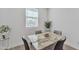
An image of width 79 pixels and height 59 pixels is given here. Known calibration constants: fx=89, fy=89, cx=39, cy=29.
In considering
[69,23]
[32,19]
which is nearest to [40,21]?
[32,19]

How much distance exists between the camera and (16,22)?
1271 mm

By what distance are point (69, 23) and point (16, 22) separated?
764mm

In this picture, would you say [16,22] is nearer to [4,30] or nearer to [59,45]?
[4,30]

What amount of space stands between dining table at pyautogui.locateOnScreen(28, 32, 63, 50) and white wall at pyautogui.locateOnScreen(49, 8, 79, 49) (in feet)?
0.40

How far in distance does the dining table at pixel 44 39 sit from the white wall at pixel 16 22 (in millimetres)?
104

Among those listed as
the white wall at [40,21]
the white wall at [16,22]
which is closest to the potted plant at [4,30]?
the white wall at [16,22]

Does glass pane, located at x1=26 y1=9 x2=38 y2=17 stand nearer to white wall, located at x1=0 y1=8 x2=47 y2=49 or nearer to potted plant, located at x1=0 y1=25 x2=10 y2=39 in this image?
white wall, located at x1=0 y1=8 x2=47 y2=49

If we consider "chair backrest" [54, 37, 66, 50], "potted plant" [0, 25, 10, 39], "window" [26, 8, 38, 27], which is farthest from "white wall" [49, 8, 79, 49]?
"potted plant" [0, 25, 10, 39]

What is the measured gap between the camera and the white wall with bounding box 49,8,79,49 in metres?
1.23

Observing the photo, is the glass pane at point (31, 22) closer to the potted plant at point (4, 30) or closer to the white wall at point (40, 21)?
the white wall at point (40, 21)

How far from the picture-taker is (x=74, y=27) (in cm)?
126

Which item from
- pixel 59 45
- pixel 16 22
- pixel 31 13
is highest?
pixel 31 13

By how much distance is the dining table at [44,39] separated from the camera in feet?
4.16
